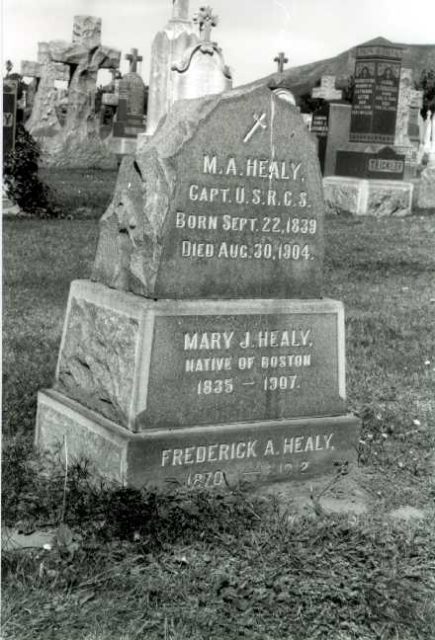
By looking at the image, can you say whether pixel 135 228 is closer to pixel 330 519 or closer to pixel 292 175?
pixel 292 175

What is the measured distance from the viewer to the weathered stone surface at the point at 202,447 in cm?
427

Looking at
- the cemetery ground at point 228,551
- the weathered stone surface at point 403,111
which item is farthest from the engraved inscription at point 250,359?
the weathered stone surface at point 403,111

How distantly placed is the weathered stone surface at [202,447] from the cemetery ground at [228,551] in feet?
0.32

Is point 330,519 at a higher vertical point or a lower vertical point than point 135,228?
lower

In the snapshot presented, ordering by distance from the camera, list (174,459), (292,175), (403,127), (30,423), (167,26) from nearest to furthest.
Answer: (174,459), (292,175), (30,423), (167,26), (403,127)

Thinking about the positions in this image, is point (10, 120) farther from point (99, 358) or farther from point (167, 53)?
point (99, 358)

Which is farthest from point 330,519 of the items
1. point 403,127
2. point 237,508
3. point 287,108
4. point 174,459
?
point 403,127

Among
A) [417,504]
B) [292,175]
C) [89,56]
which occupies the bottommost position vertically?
[417,504]

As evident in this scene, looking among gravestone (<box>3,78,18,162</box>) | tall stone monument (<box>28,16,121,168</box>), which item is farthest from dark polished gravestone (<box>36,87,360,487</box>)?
tall stone monument (<box>28,16,121,168</box>)

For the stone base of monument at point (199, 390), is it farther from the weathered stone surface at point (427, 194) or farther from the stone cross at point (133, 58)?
the stone cross at point (133, 58)

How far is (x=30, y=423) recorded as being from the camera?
5.24 meters

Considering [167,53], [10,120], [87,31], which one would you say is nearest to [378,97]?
[167,53]

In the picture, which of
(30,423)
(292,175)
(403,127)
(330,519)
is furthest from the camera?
(403,127)

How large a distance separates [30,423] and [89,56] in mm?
20286
